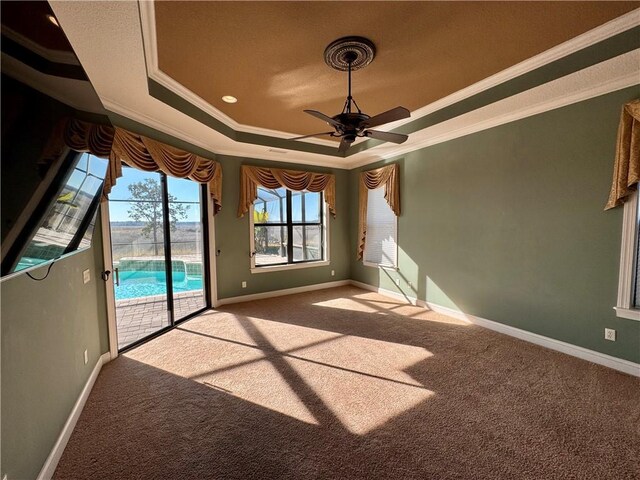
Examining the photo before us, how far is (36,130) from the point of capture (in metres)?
0.96

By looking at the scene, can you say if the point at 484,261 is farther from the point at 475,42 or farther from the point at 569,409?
the point at 475,42

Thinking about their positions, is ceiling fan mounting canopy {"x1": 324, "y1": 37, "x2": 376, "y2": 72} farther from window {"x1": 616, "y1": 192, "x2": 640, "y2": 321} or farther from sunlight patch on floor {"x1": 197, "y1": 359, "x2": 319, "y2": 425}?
sunlight patch on floor {"x1": 197, "y1": 359, "x2": 319, "y2": 425}

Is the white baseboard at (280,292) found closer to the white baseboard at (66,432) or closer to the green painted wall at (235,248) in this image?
the green painted wall at (235,248)

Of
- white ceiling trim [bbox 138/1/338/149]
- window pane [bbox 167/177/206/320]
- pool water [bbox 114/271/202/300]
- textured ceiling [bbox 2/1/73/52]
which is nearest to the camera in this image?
textured ceiling [bbox 2/1/73/52]

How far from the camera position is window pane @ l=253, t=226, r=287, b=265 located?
201 inches

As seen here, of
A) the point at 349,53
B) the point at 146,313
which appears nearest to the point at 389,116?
the point at 349,53

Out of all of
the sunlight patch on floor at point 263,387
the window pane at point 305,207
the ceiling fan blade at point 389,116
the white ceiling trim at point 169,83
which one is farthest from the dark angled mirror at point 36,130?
the window pane at point 305,207

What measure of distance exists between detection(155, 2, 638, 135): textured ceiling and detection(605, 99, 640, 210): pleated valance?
2.82ft

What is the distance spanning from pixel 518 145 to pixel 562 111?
46 cm

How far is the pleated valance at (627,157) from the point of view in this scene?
7.63 ft

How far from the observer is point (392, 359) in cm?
283

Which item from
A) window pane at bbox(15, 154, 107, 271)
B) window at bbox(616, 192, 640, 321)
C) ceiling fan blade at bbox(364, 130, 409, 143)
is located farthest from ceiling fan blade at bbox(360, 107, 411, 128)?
window at bbox(616, 192, 640, 321)

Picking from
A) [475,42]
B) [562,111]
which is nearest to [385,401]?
[475,42]

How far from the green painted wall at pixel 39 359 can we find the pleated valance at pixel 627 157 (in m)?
4.31
